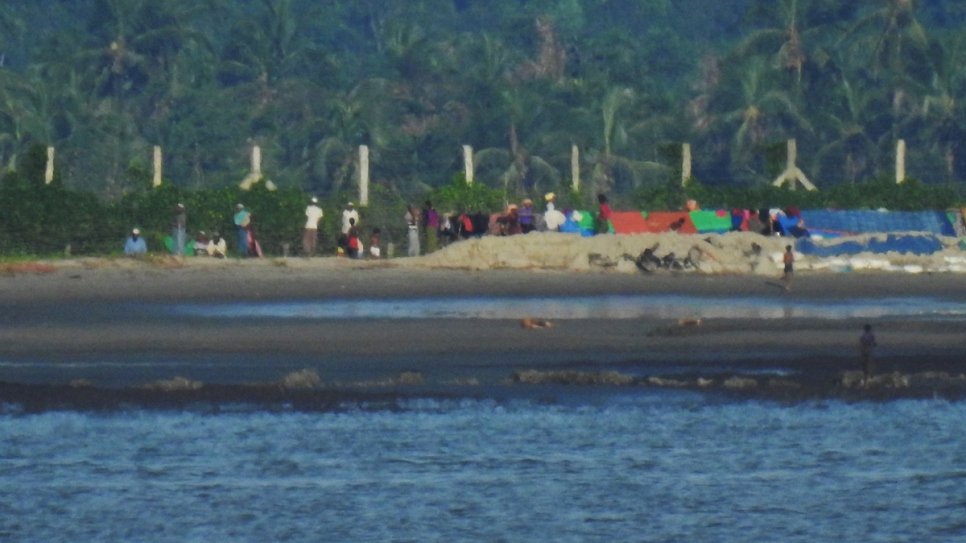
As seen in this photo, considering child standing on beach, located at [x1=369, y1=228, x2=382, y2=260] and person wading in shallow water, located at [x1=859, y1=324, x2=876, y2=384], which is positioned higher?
child standing on beach, located at [x1=369, y1=228, x2=382, y2=260]

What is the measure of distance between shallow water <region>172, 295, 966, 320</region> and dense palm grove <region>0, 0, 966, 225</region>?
60.7ft

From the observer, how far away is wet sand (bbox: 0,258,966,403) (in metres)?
17.5

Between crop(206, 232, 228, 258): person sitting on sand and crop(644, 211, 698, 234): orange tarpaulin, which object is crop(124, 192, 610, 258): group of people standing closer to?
crop(206, 232, 228, 258): person sitting on sand

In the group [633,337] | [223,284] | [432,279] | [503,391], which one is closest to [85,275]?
[223,284]

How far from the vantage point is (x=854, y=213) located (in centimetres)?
3127

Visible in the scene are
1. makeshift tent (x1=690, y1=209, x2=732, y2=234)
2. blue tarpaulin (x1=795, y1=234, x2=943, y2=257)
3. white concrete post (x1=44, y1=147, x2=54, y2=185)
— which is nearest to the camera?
blue tarpaulin (x1=795, y1=234, x2=943, y2=257)

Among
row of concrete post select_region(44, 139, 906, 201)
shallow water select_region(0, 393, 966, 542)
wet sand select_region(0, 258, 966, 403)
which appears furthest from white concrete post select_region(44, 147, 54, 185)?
shallow water select_region(0, 393, 966, 542)

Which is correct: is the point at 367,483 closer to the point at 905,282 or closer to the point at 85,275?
the point at 85,275

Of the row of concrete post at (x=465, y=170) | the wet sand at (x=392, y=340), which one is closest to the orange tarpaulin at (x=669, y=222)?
the row of concrete post at (x=465, y=170)

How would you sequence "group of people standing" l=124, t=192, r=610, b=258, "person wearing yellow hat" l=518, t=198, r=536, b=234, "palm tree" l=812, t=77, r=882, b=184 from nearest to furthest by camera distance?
"group of people standing" l=124, t=192, r=610, b=258 < "person wearing yellow hat" l=518, t=198, r=536, b=234 < "palm tree" l=812, t=77, r=882, b=184

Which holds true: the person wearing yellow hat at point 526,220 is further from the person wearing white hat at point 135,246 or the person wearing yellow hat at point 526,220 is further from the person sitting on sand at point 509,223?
the person wearing white hat at point 135,246

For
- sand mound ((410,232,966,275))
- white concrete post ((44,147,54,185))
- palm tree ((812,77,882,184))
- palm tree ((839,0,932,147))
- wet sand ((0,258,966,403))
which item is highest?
palm tree ((839,0,932,147))

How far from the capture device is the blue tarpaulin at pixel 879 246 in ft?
98.7

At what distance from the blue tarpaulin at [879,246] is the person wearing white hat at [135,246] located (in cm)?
1001
